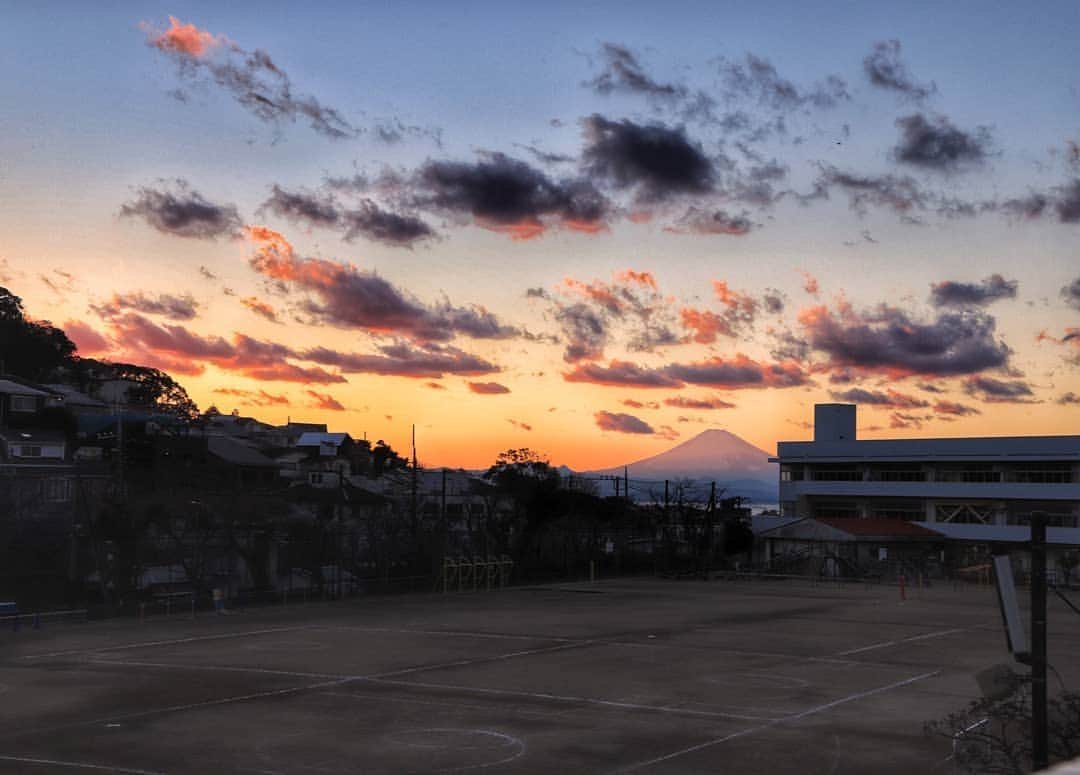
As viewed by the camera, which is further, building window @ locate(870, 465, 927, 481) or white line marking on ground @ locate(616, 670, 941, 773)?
building window @ locate(870, 465, 927, 481)

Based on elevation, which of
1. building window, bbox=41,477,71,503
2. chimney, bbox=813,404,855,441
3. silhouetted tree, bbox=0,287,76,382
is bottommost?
→ building window, bbox=41,477,71,503

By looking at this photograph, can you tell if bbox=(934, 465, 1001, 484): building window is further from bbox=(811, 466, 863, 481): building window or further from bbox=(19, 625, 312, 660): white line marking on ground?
bbox=(19, 625, 312, 660): white line marking on ground

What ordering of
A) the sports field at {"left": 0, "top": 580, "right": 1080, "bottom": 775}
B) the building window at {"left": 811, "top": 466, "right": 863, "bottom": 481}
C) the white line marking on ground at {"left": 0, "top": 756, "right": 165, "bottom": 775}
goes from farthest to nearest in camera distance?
the building window at {"left": 811, "top": 466, "right": 863, "bottom": 481}
the sports field at {"left": 0, "top": 580, "right": 1080, "bottom": 775}
the white line marking on ground at {"left": 0, "top": 756, "right": 165, "bottom": 775}

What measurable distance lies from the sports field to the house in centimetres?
3781

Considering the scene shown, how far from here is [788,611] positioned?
52.8 metres

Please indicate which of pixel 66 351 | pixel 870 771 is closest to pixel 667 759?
pixel 870 771

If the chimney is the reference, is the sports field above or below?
below

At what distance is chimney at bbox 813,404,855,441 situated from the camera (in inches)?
4368

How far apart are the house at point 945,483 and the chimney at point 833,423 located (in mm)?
95

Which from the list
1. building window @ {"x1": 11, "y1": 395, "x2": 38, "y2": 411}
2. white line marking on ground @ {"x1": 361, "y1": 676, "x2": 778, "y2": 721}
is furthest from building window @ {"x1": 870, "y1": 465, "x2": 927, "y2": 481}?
white line marking on ground @ {"x1": 361, "y1": 676, "x2": 778, "y2": 721}

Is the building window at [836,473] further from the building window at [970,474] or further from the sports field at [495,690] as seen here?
the sports field at [495,690]

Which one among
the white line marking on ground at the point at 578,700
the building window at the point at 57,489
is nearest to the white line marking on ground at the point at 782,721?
the white line marking on ground at the point at 578,700

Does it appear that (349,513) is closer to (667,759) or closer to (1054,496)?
(1054,496)

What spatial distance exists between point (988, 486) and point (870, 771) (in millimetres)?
75202
